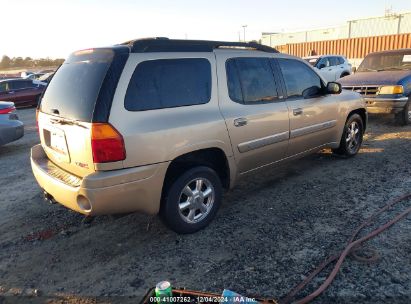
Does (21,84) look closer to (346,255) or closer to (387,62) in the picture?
(387,62)

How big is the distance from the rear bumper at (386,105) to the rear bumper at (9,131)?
25.6 feet

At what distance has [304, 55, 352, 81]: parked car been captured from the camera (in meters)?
15.1

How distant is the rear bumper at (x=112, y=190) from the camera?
2918mm

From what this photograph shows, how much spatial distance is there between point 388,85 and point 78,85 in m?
7.15

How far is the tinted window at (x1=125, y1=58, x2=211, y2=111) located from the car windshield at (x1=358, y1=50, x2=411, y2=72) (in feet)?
23.8

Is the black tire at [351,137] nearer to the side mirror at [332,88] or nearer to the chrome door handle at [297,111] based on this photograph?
the side mirror at [332,88]

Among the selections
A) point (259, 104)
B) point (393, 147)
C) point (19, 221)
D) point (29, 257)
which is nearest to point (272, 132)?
point (259, 104)

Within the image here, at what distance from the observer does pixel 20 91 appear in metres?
15.0

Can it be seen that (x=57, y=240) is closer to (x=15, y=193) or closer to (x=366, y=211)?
(x=15, y=193)

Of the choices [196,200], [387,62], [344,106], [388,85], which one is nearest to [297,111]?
[344,106]

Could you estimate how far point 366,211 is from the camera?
399 cm

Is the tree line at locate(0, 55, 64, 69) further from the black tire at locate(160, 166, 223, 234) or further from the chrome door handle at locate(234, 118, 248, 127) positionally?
the black tire at locate(160, 166, 223, 234)

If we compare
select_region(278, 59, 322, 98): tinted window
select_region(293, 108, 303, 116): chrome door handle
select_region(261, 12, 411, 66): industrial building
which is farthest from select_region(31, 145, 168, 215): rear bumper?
select_region(261, 12, 411, 66): industrial building

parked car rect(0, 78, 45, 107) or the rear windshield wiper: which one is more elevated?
the rear windshield wiper
